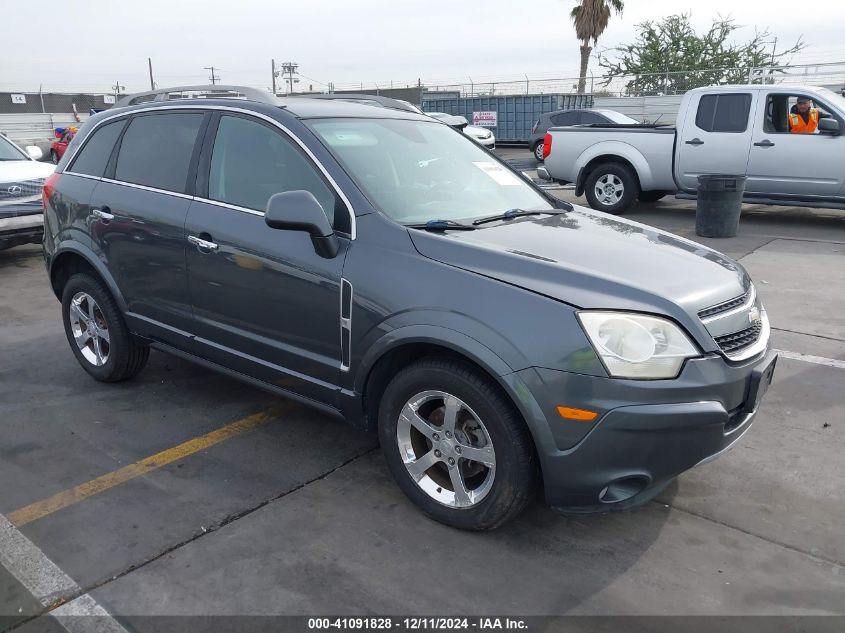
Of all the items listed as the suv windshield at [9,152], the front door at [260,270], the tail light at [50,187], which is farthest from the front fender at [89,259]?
the suv windshield at [9,152]

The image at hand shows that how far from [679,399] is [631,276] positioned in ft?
1.80

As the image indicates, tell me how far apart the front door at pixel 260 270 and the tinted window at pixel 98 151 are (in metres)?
1.07

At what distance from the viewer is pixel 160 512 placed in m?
3.31

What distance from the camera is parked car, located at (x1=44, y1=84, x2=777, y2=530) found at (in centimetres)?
271

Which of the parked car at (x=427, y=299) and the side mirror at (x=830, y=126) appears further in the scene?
the side mirror at (x=830, y=126)

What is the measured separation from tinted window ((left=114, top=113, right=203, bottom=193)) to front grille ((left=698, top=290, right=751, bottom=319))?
2.81m

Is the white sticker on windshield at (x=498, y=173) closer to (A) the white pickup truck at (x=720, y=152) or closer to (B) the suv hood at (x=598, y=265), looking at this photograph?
(B) the suv hood at (x=598, y=265)

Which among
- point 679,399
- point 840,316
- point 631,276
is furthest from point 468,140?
point 840,316

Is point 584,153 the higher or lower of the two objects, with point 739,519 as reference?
higher

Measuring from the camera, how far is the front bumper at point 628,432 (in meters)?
2.64

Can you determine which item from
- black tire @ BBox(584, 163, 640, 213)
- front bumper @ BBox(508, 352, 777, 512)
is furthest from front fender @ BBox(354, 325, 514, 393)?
black tire @ BBox(584, 163, 640, 213)

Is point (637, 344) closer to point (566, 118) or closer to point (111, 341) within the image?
point (111, 341)

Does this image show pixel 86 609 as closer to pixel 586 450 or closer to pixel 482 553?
pixel 482 553

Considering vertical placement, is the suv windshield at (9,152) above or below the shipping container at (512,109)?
below
